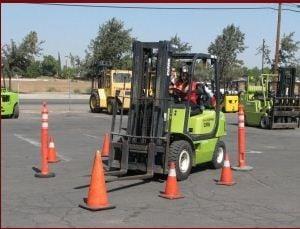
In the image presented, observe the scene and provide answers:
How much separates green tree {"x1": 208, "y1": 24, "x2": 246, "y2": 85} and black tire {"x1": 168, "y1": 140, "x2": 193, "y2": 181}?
4693 centimetres

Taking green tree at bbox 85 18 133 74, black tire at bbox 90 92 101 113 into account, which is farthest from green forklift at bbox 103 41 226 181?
green tree at bbox 85 18 133 74

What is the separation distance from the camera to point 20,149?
46.8ft

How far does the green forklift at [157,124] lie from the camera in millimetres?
9773

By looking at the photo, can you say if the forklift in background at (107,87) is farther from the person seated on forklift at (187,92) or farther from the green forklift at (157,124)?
the green forklift at (157,124)

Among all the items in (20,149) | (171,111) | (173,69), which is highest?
(173,69)

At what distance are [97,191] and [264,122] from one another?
1642cm

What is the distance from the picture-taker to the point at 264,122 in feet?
75.7

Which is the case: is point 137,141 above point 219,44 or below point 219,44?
below

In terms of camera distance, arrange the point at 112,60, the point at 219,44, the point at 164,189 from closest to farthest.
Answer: the point at 164,189
the point at 112,60
the point at 219,44

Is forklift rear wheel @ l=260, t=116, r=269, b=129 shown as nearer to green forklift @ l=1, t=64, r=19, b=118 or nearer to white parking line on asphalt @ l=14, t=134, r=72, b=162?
white parking line on asphalt @ l=14, t=134, r=72, b=162

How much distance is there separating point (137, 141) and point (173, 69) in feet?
5.49

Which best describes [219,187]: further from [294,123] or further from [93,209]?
→ [294,123]

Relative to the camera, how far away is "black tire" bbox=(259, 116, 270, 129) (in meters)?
22.8

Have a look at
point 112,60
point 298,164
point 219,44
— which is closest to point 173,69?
point 298,164
